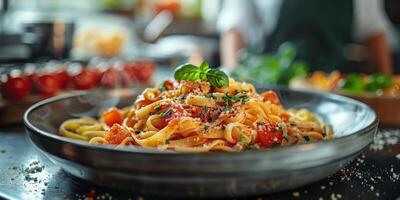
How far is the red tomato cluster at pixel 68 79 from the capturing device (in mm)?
2618

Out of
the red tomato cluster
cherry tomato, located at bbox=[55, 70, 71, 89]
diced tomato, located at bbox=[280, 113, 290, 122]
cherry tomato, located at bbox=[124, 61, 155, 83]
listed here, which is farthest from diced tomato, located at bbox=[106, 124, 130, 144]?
cherry tomato, located at bbox=[124, 61, 155, 83]

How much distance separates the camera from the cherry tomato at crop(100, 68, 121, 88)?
3.23 metres

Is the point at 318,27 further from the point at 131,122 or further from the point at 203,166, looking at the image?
the point at 203,166

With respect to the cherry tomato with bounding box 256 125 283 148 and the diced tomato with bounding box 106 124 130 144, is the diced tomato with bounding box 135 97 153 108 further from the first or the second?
the cherry tomato with bounding box 256 125 283 148

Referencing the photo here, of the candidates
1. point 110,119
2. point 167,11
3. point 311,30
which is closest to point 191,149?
point 110,119

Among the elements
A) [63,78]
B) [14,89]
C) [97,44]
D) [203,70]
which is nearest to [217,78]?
[203,70]

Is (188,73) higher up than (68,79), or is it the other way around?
(188,73)

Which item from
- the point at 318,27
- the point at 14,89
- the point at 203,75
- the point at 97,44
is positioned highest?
the point at 203,75

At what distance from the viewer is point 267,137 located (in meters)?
1.60

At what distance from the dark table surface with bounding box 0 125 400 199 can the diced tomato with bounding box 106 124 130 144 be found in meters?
0.17

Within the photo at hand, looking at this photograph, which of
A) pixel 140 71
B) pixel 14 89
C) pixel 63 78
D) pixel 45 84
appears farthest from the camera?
pixel 140 71

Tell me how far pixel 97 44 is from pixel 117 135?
2768 mm

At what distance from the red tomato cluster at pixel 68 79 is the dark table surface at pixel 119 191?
2.57 ft

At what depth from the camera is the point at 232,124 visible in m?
1.60
